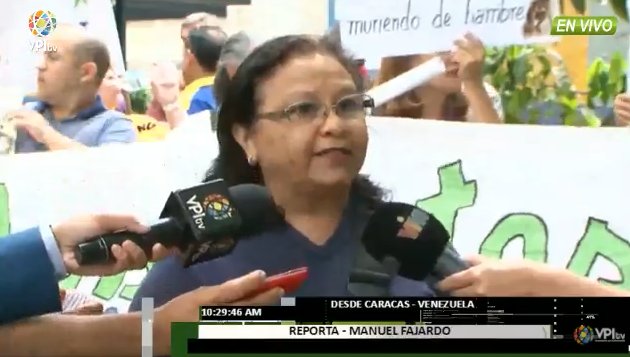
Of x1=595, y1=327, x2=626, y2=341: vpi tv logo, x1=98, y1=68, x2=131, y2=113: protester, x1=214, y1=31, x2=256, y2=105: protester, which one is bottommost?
x1=595, y1=327, x2=626, y2=341: vpi tv logo

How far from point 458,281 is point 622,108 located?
475 mm

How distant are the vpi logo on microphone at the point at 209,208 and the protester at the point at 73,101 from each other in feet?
0.64

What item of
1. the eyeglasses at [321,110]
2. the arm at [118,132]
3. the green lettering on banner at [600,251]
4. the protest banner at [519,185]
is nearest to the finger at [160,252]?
the arm at [118,132]

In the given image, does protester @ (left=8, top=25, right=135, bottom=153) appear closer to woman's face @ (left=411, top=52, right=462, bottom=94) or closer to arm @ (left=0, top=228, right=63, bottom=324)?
arm @ (left=0, top=228, right=63, bottom=324)

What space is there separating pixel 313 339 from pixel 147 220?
414 millimetres

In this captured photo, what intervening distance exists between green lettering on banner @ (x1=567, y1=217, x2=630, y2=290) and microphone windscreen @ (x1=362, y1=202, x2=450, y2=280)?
27cm

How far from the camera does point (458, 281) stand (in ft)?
5.20

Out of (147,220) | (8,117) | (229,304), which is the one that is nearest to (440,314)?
(229,304)

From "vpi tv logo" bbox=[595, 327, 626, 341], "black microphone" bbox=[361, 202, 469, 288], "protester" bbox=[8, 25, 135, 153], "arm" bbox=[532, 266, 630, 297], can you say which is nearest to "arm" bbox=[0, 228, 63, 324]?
"protester" bbox=[8, 25, 135, 153]

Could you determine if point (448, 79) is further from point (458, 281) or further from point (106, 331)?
point (106, 331)

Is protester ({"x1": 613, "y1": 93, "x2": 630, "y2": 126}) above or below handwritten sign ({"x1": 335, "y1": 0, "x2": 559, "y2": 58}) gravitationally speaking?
below

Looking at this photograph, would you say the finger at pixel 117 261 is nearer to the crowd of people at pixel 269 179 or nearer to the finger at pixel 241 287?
the crowd of people at pixel 269 179

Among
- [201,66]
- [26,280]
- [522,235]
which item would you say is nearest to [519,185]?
[522,235]

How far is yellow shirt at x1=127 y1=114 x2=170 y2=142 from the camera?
1.62 m
